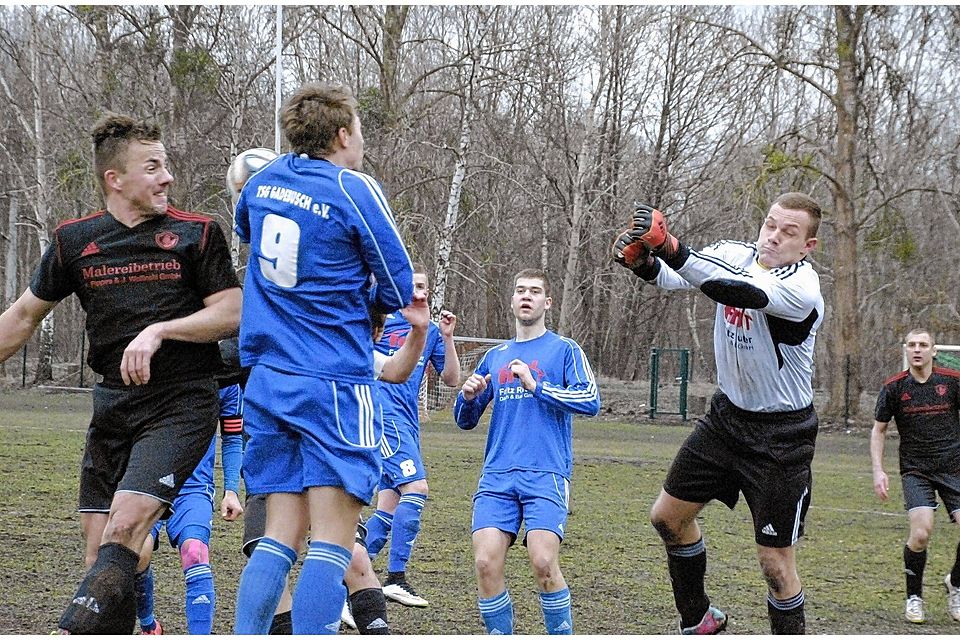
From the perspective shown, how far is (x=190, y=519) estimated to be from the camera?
17.3 feet

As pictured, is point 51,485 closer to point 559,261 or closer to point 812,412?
point 812,412

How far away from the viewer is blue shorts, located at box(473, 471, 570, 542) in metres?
5.32

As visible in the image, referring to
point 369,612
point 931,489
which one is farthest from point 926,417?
point 369,612

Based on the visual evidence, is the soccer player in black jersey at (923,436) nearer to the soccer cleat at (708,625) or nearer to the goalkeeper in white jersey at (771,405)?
the soccer cleat at (708,625)

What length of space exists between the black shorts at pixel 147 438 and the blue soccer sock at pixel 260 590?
662mm

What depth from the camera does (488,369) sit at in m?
5.91

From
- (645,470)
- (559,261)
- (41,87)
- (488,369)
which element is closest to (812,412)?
(488,369)

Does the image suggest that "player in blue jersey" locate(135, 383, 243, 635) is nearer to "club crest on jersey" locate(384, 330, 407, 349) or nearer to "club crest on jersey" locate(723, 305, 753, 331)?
"club crest on jersey" locate(384, 330, 407, 349)

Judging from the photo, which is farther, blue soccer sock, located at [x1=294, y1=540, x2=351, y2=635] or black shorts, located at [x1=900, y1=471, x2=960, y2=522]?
black shorts, located at [x1=900, y1=471, x2=960, y2=522]

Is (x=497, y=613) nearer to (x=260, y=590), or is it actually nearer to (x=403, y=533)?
(x=403, y=533)

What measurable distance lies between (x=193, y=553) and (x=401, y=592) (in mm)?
1786

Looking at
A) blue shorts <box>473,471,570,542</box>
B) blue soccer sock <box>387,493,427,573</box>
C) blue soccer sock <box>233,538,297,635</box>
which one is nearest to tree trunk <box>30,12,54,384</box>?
blue soccer sock <box>387,493,427,573</box>

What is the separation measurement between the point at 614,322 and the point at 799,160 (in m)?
14.1

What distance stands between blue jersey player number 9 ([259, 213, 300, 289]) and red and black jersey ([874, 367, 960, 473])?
5.73 m
